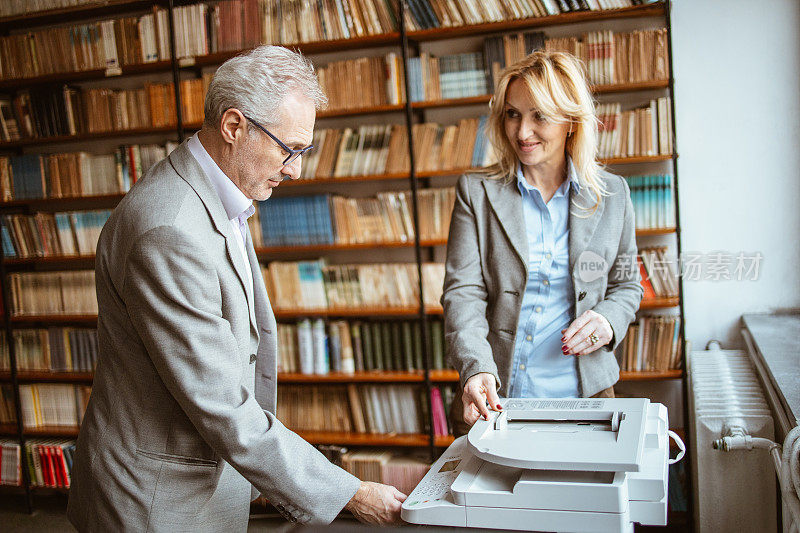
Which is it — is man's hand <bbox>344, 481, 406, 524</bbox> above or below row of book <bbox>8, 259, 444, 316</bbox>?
below

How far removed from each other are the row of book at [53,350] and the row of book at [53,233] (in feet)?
1.45

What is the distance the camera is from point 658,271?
122 inches

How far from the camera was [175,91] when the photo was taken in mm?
3516

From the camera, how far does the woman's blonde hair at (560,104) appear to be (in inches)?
71.3

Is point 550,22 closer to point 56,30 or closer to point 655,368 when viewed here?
point 655,368

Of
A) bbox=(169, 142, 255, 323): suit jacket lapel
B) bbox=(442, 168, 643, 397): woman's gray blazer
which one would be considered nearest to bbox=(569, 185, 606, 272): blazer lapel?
bbox=(442, 168, 643, 397): woman's gray blazer

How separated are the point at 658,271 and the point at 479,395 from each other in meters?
1.85

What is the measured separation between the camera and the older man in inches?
48.3

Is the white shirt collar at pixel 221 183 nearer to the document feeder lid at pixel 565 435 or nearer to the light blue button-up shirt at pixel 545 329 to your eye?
the document feeder lid at pixel 565 435

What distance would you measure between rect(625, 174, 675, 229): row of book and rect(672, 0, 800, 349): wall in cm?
16

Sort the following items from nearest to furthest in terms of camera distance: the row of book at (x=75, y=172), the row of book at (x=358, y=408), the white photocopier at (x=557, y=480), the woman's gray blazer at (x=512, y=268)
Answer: the white photocopier at (x=557, y=480) < the woman's gray blazer at (x=512, y=268) < the row of book at (x=358, y=408) < the row of book at (x=75, y=172)

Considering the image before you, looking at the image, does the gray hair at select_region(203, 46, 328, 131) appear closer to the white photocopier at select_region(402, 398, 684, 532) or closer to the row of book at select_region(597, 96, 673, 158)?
the white photocopier at select_region(402, 398, 684, 532)

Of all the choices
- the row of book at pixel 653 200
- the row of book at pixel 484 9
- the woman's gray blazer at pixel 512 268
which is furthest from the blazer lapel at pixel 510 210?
the row of book at pixel 484 9

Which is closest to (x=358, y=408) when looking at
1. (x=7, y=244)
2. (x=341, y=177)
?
(x=341, y=177)
